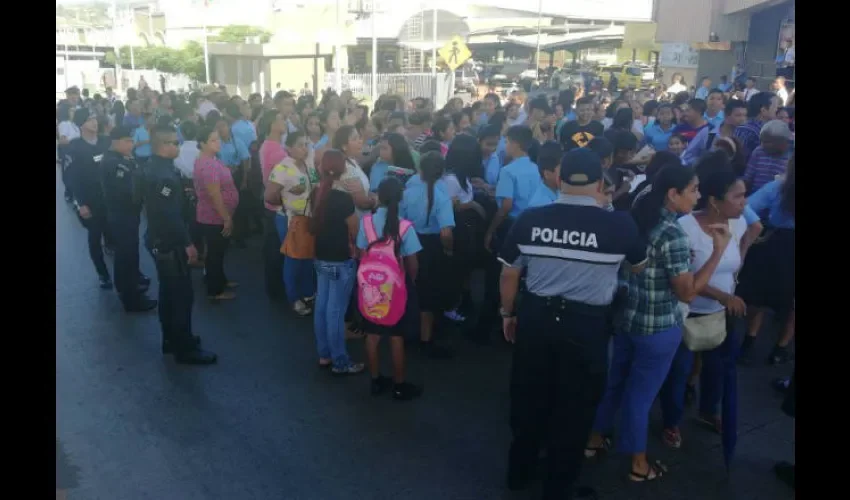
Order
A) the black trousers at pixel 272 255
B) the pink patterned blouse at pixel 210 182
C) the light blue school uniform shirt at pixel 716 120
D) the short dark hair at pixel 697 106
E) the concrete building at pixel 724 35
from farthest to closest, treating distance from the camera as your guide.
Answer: the concrete building at pixel 724 35 → the light blue school uniform shirt at pixel 716 120 → the short dark hair at pixel 697 106 → the black trousers at pixel 272 255 → the pink patterned blouse at pixel 210 182

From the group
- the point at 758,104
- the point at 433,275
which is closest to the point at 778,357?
the point at 433,275

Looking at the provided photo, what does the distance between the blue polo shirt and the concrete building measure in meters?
18.1

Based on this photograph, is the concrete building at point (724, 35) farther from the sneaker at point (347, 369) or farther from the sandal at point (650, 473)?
the sandal at point (650, 473)

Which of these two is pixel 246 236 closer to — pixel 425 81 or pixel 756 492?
pixel 756 492

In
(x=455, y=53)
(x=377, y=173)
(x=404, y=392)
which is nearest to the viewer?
(x=404, y=392)

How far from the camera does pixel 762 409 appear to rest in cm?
491

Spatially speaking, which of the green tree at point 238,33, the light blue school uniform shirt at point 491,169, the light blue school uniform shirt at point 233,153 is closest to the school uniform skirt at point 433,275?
the light blue school uniform shirt at point 491,169

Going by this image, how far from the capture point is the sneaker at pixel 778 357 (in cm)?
561

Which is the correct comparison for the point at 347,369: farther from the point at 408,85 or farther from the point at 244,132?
the point at 408,85

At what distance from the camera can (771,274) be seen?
5.62 m

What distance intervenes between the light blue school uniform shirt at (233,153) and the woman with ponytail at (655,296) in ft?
19.1

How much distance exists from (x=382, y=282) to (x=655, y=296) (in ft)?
6.09
